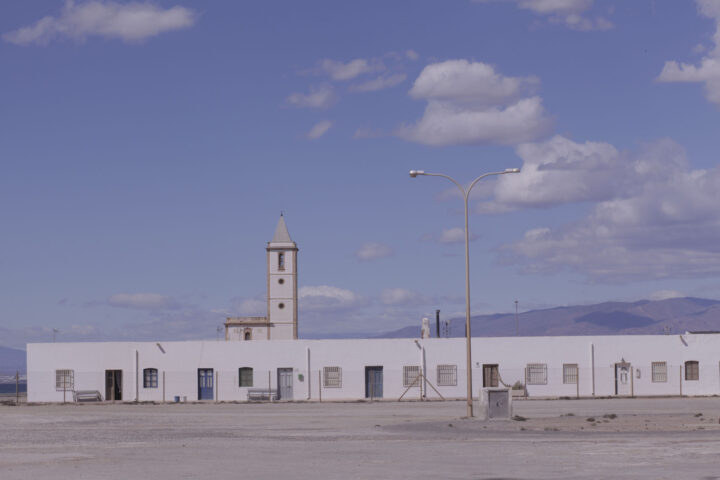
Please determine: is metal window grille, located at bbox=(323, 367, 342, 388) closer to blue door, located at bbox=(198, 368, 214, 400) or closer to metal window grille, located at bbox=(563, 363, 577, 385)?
blue door, located at bbox=(198, 368, 214, 400)

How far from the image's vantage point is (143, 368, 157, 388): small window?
6712 centimetres

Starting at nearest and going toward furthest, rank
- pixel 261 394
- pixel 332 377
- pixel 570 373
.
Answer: pixel 261 394 → pixel 332 377 → pixel 570 373

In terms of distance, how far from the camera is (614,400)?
6112cm

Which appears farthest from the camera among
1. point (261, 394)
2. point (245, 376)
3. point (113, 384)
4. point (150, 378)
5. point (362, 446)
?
point (113, 384)

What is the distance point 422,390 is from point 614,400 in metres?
11.2

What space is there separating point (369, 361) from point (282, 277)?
54639 millimetres

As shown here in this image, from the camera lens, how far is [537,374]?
2616 inches

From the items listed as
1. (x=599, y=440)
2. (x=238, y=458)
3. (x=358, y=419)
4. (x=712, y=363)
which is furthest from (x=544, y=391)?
(x=238, y=458)

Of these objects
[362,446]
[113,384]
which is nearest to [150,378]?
[113,384]

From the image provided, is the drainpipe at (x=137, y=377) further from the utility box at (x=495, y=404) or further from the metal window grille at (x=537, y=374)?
the utility box at (x=495, y=404)

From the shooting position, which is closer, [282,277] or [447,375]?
[447,375]

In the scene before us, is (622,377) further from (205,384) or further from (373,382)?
(205,384)

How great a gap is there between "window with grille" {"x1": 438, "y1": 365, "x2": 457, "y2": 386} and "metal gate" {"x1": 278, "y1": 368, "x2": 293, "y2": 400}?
888 centimetres

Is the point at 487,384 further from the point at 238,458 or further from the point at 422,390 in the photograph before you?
the point at 238,458
